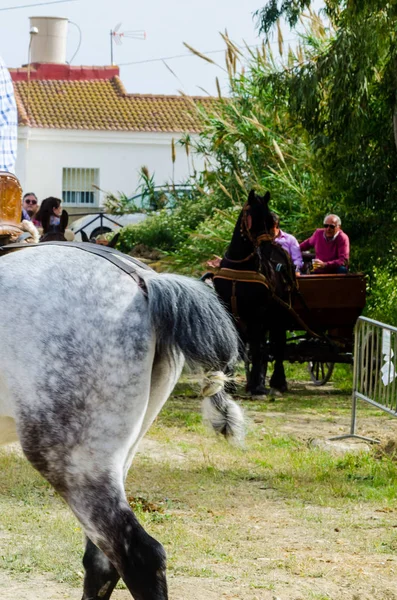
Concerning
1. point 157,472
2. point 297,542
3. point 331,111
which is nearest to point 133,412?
point 297,542

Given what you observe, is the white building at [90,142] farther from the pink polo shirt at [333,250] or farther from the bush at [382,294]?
the pink polo shirt at [333,250]

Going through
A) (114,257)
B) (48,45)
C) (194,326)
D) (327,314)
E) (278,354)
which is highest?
(48,45)

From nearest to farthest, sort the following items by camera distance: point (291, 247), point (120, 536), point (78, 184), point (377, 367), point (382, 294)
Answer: point (120, 536), point (377, 367), point (291, 247), point (382, 294), point (78, 184)

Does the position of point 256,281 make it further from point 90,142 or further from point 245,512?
point 90,142

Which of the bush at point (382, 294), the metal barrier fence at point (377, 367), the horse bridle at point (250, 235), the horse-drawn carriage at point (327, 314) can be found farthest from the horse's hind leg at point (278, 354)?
the metal barrier fence at point (377, 367)

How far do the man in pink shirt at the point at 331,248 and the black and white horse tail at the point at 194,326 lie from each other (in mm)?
8657

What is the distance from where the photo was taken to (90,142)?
40.0 metres

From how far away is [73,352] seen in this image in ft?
12.9

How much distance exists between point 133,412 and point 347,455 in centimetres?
468

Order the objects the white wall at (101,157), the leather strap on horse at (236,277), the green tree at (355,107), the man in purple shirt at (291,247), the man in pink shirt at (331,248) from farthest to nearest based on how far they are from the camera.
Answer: the white wall at (101,157), the man in pink shirt at (331,248), the man in purple shirt at (291,247), the leather strap on horse at (236,277), the green tree at (355,107)

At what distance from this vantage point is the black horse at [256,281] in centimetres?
1158

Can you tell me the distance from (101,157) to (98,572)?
3666 cm

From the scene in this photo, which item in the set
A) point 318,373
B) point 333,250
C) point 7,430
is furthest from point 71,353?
point 318,373

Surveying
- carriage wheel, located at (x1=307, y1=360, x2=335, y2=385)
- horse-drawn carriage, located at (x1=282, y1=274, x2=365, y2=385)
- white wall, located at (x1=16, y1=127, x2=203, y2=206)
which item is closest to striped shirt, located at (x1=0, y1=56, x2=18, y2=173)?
horse-drawn carriage, located at (x1=282, y1=274, x2=365, y2=385)
